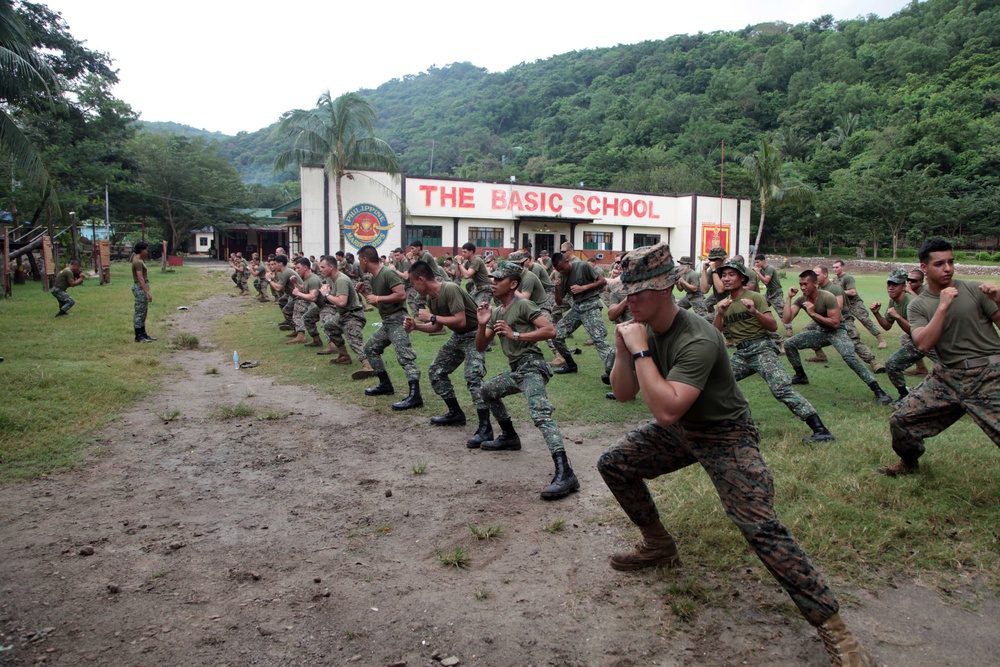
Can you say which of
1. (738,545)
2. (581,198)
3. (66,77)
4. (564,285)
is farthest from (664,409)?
(66,77)

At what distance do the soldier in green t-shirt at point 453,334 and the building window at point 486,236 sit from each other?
29.9m

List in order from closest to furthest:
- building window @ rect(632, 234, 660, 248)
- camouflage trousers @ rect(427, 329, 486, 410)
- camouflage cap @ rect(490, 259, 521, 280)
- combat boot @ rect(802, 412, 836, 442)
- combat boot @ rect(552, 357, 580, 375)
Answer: camouflage cap @ rect(490, 259, 521, 280) → combat boot @ rect(802, 412, 836, 442) → camouflage trousers @ rect(427, 329, 486, 410) → combat boot @ rect(552, 357, 580, 375) → building window @ rect(632, 234, 660, 248)

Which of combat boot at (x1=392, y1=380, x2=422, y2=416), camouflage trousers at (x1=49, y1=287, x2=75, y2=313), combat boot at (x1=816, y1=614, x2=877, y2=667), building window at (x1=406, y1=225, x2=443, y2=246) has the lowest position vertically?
combat boot at (x1=816, y1=614, x2=877, y2=667)

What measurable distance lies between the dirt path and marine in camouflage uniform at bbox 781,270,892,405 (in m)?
4.08

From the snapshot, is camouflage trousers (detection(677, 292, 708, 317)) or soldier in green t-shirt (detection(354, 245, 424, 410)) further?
camouflage trousers (detection(677, 292, 708, 317))

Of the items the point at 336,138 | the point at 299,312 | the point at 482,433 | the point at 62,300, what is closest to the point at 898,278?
the point at 482,433

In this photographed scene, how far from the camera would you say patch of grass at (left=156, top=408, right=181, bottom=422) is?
7477 mm

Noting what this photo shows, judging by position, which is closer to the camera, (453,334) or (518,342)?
(518,342)

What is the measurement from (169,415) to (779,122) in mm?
84398

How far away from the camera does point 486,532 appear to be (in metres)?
4.47

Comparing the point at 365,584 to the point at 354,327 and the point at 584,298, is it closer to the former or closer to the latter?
the point at 584,298

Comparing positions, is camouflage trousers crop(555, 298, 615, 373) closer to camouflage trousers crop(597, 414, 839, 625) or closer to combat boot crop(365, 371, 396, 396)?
combat boot crop(365, 371, 396, 396)

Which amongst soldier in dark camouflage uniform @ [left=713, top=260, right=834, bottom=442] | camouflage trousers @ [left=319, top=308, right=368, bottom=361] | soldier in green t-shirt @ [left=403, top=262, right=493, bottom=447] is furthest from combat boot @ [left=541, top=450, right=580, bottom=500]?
camouflage trousers @ [left=319, top=308, right=368, bottom=361]

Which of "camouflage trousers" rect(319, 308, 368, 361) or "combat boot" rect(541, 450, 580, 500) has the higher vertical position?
"camouflage trousers" rect(319, 308, 368, 361)
